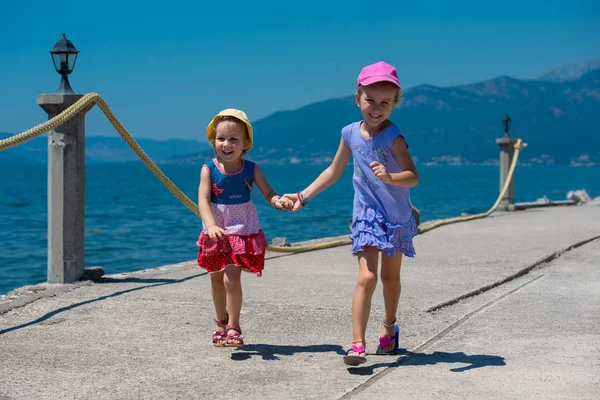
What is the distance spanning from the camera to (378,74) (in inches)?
183

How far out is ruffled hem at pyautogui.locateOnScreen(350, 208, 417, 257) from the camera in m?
4.66

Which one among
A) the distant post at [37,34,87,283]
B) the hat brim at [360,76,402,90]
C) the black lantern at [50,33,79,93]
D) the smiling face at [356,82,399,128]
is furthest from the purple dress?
the black lantern at [50,33,79,93]

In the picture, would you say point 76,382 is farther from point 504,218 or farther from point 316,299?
point 504,218

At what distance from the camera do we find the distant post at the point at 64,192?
271 inches

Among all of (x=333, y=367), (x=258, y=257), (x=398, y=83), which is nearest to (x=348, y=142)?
(x=398, y=83)

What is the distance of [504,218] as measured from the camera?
1451cm

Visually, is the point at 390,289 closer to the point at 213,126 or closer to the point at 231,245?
the point at 231,245

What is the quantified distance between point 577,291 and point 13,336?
424 cm

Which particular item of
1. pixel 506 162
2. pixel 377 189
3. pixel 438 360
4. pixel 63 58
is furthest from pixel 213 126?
pixel 506 162

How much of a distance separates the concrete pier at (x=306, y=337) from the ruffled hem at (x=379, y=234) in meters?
0.59

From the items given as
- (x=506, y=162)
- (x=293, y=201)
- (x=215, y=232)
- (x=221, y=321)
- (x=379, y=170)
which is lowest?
(x=221, y=321)

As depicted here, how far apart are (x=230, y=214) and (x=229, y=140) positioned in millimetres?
415

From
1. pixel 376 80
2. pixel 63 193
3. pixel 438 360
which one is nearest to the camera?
pixel 376 80

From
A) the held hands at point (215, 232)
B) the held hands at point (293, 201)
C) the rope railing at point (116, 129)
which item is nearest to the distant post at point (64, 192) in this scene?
the rope railing at point (116, 129)
